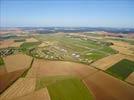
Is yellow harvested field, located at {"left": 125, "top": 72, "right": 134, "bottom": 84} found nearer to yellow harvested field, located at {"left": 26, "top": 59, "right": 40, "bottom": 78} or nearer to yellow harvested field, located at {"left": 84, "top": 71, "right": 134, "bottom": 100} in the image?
yellow harvested field, located at {"left": 84, "top": 71, "right": 134, "bottom": 100}

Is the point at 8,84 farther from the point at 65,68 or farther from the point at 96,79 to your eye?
the point at 96,79

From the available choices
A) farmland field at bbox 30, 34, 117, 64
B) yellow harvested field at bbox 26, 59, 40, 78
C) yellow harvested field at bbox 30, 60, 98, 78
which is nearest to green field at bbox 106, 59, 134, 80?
yellow harvested field at bbox 30, 60, 98, 78

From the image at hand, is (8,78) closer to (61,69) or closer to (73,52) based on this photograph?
(61,69)

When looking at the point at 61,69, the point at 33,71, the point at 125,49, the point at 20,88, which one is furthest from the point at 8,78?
the point at 125,49

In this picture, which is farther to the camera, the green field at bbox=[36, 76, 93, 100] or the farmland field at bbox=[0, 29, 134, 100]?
the farmland field at bbox=[0, 29, 134, 100]

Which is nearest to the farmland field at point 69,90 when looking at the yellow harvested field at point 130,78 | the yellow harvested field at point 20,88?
the yellow harvested field at point 20,88

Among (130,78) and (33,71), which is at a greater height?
(130,78)

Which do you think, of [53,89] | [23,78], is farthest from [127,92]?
[23,78]
